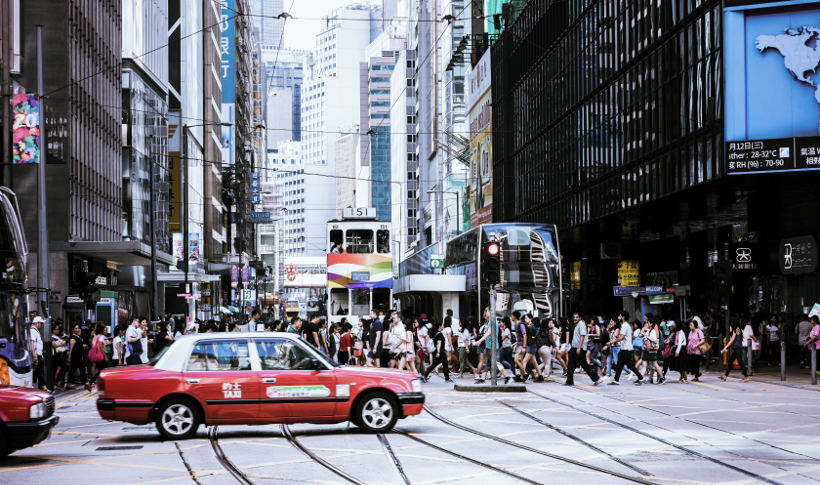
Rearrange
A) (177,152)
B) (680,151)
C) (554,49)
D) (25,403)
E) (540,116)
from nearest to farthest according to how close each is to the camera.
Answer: (25,403) < (680,151) < (554,49) < (540,116) < (177,152)

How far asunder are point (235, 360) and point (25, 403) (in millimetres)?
3028

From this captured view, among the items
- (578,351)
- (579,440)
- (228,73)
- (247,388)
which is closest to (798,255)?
(578,351)

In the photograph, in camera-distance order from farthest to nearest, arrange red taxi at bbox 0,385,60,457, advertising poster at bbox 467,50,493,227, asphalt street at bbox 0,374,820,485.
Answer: advertising poster at bbox 467,50,493,227, red taxi at bbox 0,385,60,457, asphalt street at bbox 0,374,820,485

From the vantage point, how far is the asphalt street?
10969mm

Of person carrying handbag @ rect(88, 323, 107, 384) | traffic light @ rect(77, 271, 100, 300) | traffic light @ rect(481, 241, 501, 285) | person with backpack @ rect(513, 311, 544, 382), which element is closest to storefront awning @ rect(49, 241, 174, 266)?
traffic light @ rect(77, 271, 100, 300)

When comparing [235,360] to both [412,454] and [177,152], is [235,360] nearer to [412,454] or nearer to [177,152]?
[412,454]

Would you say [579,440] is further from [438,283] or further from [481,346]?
[438,283]

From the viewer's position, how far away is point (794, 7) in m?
30.6

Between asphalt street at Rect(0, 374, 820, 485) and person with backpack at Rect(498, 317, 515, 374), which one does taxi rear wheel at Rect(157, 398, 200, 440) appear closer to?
asphalt street at Rect(0, 374, 820, 485)

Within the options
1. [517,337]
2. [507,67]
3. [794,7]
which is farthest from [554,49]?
[517,337]

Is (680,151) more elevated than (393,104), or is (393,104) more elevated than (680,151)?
(393,104)

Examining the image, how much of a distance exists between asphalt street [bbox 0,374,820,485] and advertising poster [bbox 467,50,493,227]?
5416 cm

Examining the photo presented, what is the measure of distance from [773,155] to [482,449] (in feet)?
64.9

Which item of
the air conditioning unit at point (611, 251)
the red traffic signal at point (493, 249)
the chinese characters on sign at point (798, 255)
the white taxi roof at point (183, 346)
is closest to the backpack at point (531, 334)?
the red traffic signal at point (493, 249)
